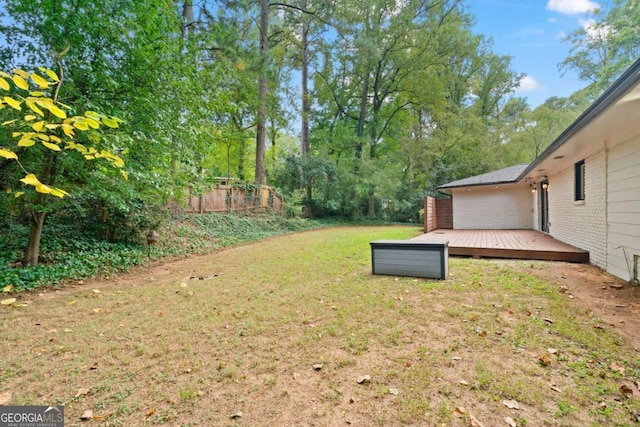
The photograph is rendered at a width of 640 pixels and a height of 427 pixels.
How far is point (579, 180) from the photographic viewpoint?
659 centimetres

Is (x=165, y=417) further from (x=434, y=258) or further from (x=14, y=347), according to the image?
(x=434, y=258)

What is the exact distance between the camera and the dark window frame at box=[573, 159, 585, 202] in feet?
21.1

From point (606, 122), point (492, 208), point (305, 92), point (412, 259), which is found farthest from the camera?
point (305, 92)

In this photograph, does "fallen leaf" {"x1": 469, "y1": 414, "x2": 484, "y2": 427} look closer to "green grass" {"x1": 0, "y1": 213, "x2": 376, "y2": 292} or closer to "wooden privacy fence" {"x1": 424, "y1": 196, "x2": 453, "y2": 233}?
"green grass" {"x1": 0, "y1": 213, "x2": 376, "y2": 292}

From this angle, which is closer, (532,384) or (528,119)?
(532,384)

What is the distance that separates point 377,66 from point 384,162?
689cm

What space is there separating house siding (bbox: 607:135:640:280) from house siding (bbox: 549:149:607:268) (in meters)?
0.26

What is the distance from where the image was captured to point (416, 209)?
19328mm

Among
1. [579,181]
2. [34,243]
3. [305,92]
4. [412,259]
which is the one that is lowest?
[412,259]

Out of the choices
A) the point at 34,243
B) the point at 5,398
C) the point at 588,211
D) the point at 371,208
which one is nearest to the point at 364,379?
the point at 5,398

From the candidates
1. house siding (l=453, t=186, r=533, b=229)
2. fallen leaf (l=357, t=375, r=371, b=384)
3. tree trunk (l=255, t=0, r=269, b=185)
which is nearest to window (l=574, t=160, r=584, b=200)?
house siding (l=453, t=186, r=533, b=229)

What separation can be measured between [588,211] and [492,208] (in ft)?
24.2

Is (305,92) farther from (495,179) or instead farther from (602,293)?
(602,293)

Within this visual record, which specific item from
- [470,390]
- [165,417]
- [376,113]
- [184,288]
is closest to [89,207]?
[184,288]
